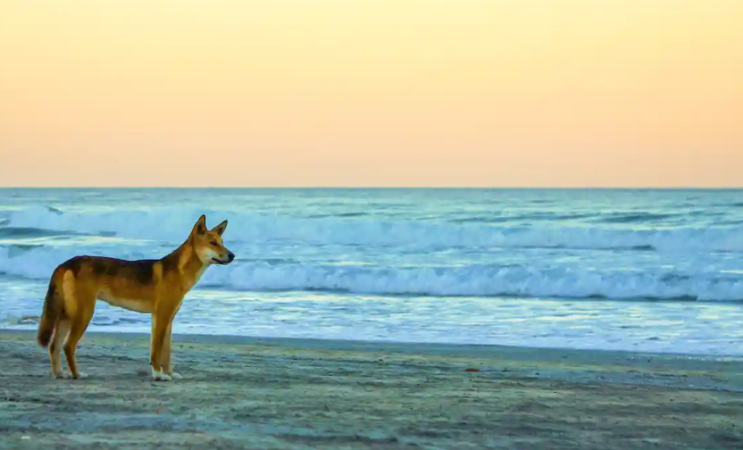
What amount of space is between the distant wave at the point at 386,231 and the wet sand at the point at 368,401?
20.5 meters

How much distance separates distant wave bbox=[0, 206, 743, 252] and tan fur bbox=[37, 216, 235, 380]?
21.8 meters

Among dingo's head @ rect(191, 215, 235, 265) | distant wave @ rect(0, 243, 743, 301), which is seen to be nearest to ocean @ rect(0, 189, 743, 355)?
distant wave @ rect(0, 243, 743, 301)

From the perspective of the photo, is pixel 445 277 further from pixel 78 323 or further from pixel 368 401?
pixel 368 401

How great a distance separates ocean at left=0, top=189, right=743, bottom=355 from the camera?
1210cm

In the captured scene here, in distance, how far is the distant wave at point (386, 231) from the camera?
31125 millimetres

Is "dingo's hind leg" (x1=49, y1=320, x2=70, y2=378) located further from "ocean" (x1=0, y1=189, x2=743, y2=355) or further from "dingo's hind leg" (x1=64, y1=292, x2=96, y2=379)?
"ocean" (x1=0, y1=189, x2=743, y2=355)

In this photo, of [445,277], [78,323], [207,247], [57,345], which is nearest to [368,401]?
A: [207,247]

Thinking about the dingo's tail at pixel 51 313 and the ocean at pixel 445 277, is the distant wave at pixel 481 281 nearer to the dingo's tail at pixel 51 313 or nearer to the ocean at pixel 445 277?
the ocean at pixel 445 277

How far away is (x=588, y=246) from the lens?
31234 millimetres

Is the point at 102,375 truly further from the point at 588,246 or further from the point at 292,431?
the point at 588,246

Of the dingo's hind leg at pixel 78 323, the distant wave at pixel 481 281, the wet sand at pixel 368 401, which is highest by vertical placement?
the dingo's hind leg at pixel 78 323

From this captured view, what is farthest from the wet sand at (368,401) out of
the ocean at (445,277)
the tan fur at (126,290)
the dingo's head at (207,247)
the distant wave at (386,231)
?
the distant wave at (386,231)

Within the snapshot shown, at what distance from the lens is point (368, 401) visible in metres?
6.37

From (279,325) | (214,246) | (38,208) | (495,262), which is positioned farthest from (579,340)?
(38,208)
